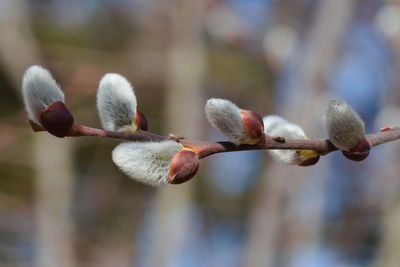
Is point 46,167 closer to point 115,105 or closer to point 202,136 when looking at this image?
point 202,136

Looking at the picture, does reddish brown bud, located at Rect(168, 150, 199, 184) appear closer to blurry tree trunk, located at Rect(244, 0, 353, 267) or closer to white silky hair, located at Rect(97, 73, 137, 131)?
white silky hair, located at Rect(97, 73, 137, 131)

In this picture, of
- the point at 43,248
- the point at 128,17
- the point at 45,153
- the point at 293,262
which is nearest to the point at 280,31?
the point at 293,262

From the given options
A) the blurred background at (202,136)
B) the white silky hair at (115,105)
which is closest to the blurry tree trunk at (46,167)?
the blurred background at (202,136)

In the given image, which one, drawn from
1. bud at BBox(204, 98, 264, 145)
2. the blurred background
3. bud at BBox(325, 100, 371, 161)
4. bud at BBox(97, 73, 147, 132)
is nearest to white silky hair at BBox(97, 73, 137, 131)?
bud at BBox(97, 73, 147, 132)

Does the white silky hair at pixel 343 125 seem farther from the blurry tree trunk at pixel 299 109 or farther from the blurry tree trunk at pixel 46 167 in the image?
the blurry tree trunk at pixel 46 167

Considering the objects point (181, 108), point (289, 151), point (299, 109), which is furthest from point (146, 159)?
point (181, 108)
